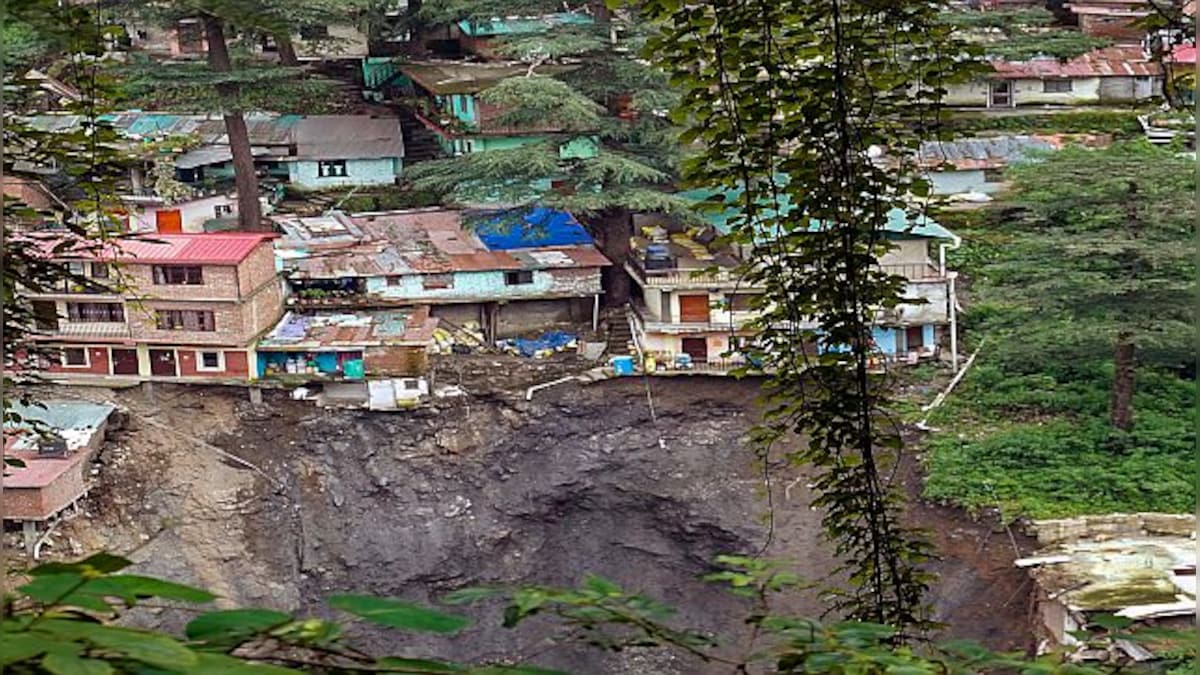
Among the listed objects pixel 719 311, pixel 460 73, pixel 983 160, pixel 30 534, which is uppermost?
pixel 460 73

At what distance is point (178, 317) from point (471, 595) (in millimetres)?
9437

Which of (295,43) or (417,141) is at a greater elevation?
(295,43)

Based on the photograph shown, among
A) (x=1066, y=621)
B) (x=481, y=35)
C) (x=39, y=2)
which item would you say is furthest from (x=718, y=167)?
(x=481, y=35)

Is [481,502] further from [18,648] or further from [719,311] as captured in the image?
[18,648]

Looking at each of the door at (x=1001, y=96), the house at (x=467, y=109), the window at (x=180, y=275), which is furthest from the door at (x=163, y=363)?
the door at (x=1001, y=96)

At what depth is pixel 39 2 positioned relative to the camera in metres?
2.09

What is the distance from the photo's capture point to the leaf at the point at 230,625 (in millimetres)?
877

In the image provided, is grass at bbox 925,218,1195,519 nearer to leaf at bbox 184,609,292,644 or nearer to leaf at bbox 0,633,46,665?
leaf at bbox 184,609,292,644

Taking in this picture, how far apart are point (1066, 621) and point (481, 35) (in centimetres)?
976

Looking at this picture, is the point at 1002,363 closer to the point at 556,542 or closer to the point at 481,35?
the point at 556,542

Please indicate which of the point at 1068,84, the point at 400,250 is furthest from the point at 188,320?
the point at 1068,84

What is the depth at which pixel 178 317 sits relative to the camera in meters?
10.1

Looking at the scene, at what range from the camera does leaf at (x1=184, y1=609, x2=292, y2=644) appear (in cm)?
88

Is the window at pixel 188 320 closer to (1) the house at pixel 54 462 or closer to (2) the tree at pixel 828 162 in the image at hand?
(1) the house at pixel 54 462
